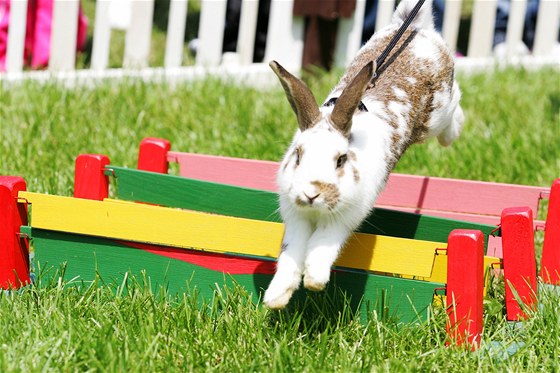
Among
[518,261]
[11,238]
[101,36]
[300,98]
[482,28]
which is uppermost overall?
[482,28]

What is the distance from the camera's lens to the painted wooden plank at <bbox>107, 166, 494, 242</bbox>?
304 cm

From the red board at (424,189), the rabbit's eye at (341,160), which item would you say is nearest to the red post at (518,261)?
the rabbit's eye at (341,160)

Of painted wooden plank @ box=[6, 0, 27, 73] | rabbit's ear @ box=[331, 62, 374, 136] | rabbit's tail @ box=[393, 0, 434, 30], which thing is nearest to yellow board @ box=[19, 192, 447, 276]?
rabbit's ear @ box=[331, 62, 374, 136]

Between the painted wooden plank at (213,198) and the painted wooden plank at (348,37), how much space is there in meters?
2.74

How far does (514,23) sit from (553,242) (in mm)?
3614

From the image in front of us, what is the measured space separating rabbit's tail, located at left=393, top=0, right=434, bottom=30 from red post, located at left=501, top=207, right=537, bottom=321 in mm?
1000

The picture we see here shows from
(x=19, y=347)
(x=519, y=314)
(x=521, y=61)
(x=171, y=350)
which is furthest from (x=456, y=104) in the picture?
(x=521, y=61)

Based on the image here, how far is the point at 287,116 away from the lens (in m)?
4.75

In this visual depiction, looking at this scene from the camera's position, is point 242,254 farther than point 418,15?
No

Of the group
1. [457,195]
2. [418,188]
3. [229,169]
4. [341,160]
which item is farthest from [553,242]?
[229,169]

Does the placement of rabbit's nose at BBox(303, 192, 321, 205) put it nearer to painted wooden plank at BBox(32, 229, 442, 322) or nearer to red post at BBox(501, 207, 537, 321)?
painted wooden plank at BBox(32, 229, 442, 322)

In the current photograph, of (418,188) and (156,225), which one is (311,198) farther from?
(418,188)

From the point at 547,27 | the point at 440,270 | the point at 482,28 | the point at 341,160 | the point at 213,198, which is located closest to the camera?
the point at 341,160

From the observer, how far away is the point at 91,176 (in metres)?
3.18
